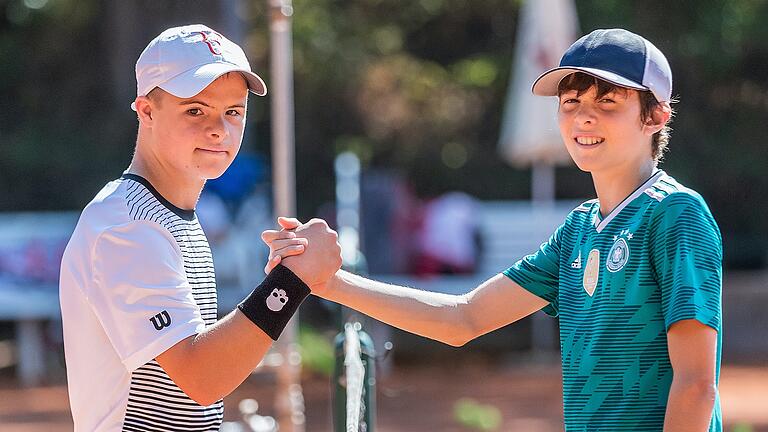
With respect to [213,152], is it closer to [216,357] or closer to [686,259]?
[216,357]

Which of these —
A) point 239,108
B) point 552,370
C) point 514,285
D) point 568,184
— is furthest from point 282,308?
point 568,184

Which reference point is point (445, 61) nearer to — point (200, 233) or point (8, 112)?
point (8, 112)

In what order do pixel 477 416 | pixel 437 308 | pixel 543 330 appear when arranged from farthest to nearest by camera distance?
pixel 543 330 < pixel 477 416 < pixel 437 308

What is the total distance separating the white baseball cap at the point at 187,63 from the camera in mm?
2605

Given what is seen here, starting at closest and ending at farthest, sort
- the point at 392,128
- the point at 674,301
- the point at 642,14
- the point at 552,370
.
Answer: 1. the point at 674,301
2. the point at 552,370
3. the point at 642,14
4. the point at 392,128

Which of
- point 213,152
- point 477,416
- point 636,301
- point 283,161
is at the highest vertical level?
point 283,161

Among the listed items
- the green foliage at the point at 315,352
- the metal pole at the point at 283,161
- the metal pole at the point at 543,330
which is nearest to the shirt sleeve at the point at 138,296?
the metal pole at the point at 283,161

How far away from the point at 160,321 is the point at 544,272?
1.02 metres

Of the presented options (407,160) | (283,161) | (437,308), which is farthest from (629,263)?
(407,160)

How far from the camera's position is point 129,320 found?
2455mm

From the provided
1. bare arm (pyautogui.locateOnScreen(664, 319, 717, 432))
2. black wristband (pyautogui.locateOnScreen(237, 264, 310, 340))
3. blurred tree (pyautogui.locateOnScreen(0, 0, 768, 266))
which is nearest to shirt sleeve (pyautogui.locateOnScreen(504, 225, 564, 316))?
bare arm (pyautogui.locateOnScreen(664, 319, 717, 432))

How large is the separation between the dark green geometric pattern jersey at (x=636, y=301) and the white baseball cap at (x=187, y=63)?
919mm

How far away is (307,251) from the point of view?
2703 millimetres

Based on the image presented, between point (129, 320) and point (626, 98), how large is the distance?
3.95ft
